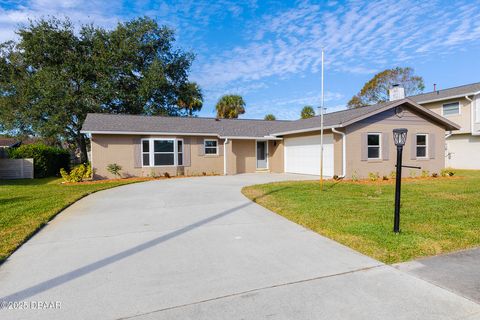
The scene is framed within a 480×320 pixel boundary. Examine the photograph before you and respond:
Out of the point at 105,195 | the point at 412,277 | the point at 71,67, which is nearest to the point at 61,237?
the point at 105,195

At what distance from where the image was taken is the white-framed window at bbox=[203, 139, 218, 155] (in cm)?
1817

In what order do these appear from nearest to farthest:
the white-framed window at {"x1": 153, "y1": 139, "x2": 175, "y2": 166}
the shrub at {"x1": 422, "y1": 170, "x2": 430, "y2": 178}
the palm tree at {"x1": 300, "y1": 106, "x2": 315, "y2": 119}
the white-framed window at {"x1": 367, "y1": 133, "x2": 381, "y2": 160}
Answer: the white-framed window at {"x1": 367, "y1": 133, "x2": 381, "y2": 160} → the shrub at {"x1": 422, "y1": 170, "x2": 430, "y2": 178} → the white-framed window at {"x1": 153, "y1": 139, "x2": 175, "y2": 166} → the palm tree at {"x1": 300, "y1": 106, "x2": 315, "y2": 119}

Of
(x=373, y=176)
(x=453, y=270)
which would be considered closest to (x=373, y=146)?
(x=373, y=176)

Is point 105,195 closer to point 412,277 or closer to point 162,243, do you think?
point 162,243

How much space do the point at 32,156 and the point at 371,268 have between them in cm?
1993

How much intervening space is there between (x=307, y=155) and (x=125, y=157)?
10.2m

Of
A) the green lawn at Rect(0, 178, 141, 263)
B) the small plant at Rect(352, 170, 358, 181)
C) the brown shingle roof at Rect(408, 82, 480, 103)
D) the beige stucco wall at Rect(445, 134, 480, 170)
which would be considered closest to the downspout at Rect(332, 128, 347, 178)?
the small plant at Rect(352, 170, 358, 181)

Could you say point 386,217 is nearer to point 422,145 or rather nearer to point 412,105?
point 412,105

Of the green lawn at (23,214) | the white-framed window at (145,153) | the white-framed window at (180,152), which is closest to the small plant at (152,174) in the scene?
the white-framed window at (145,153)

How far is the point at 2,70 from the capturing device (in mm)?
A: 25469

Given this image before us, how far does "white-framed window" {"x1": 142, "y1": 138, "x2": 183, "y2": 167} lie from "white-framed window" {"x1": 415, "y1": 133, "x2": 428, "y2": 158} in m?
13.3

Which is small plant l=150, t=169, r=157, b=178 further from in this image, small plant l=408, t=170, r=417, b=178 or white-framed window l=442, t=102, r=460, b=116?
white-framed window l=442, t=102, r=460, b=116

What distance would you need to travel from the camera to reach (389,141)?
1502 centimetres

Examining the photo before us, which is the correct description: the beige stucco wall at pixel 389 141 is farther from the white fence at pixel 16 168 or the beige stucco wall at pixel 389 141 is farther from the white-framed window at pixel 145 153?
the white fence at pixel 16 168
